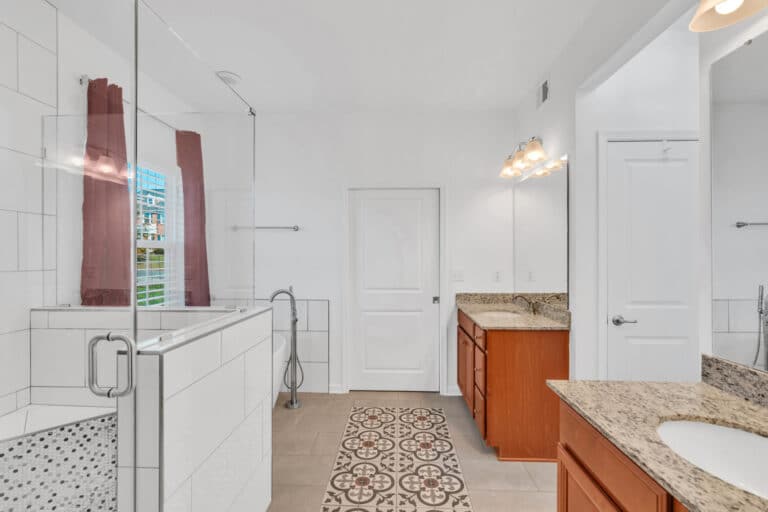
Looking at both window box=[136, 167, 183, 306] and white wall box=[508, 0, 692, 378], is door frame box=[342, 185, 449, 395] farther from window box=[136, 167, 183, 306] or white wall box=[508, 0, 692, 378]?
window box=[136, 167, 183, 306]

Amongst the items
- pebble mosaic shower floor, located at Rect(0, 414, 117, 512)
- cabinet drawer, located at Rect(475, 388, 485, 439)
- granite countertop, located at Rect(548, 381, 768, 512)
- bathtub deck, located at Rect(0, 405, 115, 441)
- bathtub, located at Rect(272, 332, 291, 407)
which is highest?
granite countertop, located at Rect(548, 381, 768, 512)

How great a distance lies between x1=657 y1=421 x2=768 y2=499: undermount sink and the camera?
900 millimetres

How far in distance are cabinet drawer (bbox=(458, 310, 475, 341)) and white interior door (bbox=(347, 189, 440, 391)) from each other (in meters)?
0.30

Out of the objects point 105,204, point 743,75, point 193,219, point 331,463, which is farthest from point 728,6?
point 331,463

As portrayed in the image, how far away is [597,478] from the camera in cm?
100

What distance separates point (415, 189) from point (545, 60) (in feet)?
4.65

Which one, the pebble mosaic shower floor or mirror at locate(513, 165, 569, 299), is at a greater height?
mirror at locate(513, 165, 569, 299)

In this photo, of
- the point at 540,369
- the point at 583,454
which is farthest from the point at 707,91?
the point at 540,369

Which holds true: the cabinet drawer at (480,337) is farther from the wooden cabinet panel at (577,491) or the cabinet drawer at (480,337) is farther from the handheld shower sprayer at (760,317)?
the handheld shower sprayer at (760,317)

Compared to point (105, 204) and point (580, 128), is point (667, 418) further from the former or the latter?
point (105, 204)

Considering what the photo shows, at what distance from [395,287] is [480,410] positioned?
135cm

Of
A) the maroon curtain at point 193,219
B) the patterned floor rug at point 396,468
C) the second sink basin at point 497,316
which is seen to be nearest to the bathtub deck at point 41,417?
the maroon curtain at point 193,219

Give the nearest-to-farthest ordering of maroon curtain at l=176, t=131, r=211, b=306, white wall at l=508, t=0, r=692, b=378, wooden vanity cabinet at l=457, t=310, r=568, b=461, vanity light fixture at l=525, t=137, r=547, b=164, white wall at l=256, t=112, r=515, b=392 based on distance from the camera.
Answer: maroon curtain at l=176, t=131, r=211, b=306, white wall at l=508, t=0, r=692, b=378, wooden vanity cabinet at l=457, t=310, r=568, b=461, vanity light fixture at l=525, t=137, r=547, b=164, white wall at l=256, t=112, r=515, b=392

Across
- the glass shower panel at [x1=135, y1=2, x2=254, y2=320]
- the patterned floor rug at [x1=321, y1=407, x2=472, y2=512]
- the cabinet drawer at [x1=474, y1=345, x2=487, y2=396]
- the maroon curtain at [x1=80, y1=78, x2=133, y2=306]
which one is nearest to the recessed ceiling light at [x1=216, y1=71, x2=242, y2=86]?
the glass shower panel at [x1=135, y1=2, x2=254, y2=320]
